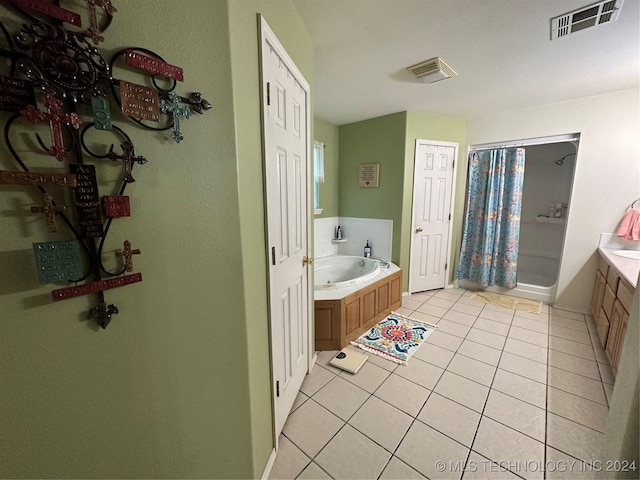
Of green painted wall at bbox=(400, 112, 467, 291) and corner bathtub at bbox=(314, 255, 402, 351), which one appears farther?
green painted wall at bbox=(400, 112, 467, 291)

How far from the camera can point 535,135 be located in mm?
2963

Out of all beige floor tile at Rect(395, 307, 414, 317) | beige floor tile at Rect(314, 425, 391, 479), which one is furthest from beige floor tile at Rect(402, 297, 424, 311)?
beige floor tile at Rect(314, 425, 391, 479)

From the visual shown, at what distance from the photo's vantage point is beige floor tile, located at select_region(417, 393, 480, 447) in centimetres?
148

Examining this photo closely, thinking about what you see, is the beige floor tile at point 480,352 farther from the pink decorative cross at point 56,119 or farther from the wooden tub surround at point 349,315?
the pink decorative cross at point 56,119

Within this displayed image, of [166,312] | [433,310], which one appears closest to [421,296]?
[433,310]

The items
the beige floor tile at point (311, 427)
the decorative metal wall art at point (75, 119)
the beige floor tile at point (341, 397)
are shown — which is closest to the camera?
the decorative metal wall art at point (75, 119)

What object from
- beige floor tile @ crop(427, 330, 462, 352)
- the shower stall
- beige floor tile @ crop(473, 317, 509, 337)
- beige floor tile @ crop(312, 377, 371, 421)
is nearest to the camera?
beige floor tile @ crop(312, 377, 371, 421)

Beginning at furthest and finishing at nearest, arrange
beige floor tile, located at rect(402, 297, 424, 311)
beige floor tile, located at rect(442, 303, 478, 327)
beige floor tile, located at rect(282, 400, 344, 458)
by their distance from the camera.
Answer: beige floor tile, located at rect(402, 297, 424, 311) → beige floor tile, located at rect(442, 303, 478, 327) → beige floor tile, located at rect(282, 400, 344, 458)

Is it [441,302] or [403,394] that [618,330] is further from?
[403,394]

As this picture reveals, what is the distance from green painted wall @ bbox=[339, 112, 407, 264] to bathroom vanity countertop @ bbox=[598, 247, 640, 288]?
192 cm

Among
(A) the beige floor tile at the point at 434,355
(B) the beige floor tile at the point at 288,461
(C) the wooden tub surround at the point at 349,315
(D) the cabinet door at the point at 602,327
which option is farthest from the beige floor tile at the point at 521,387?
(B) the beige floor tile at the point at 288,461

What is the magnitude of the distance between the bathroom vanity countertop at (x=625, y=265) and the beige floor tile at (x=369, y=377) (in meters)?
1.80

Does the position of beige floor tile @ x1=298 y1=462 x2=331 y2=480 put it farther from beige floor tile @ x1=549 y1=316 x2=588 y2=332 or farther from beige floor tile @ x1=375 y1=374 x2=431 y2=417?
beige floor tile @ x1=549 y1=316 x2=588 y2=332

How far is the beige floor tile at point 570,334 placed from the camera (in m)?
2.40
